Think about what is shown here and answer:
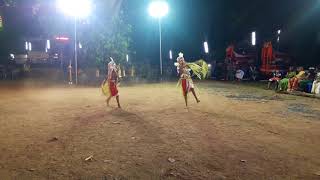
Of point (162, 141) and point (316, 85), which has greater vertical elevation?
point (316, 85)

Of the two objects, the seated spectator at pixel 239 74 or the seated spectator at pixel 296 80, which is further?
the seated spectator at pixel 239 74

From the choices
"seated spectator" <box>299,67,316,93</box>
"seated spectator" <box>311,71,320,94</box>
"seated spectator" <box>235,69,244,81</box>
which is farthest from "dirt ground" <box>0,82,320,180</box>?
"seated spectator" <box>235,69,244,81</box>

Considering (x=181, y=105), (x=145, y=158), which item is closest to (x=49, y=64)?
(x=181, y=105)

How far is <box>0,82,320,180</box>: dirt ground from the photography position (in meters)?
7.00

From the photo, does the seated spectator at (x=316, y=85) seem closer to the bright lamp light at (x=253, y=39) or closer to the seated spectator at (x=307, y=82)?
the seated spectator at (x=307, y=82)

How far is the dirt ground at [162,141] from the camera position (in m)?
7.00

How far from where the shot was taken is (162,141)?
909cm

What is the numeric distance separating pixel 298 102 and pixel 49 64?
110 feet

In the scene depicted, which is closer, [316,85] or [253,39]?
[316,85]

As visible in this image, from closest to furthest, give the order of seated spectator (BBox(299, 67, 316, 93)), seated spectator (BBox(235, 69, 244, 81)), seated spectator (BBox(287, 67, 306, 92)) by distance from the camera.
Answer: seated spectator (BBox(299, 67, 316, 93)) < seated spectator (BBox(287, 67, 306, 92)) < seated spectator (BBox(235, 69, 244, 81))

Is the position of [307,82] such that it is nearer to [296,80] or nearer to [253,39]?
[296,80]

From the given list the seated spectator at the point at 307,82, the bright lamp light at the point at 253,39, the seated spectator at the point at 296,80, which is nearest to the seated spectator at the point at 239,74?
the bright lamp light at the point at 253,39

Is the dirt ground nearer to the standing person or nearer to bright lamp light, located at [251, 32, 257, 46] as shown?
the standing person

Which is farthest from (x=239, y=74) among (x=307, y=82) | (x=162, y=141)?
(x=162, y=141)
